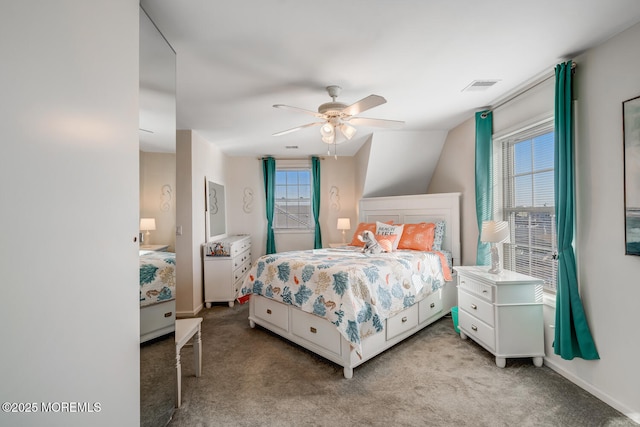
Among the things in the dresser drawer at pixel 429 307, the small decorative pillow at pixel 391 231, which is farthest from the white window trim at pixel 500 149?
the small decorative pillow at pixel 391 231

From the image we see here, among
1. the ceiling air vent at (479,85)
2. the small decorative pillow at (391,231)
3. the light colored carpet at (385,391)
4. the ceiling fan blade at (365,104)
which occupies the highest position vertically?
the ceiling air vent at (479,85)

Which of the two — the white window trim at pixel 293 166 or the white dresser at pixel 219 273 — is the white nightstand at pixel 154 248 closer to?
the white dresser at pixel 219 273

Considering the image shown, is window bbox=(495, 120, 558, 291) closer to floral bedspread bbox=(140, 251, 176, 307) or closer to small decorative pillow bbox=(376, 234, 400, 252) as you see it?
small decorative pillow bbox=(376, 234, 400, 252)

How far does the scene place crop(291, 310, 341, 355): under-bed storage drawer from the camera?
2443mm

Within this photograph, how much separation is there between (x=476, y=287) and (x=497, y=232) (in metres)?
0.56

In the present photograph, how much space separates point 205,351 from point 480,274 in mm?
2759

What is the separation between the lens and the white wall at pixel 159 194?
5.23 feet

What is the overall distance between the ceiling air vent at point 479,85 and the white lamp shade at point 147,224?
2.85 m

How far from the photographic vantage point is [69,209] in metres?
0.99

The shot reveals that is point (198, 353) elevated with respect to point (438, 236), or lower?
lower

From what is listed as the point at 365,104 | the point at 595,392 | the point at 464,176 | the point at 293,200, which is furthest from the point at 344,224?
the point at 595,392

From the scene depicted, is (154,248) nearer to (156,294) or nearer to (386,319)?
(156,294)

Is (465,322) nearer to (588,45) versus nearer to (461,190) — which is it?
(461,190)

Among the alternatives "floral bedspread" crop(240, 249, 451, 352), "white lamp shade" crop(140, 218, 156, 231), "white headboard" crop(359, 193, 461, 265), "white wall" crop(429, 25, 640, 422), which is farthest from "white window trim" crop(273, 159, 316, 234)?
"white wall" crop(429, 25, 640, 422)
